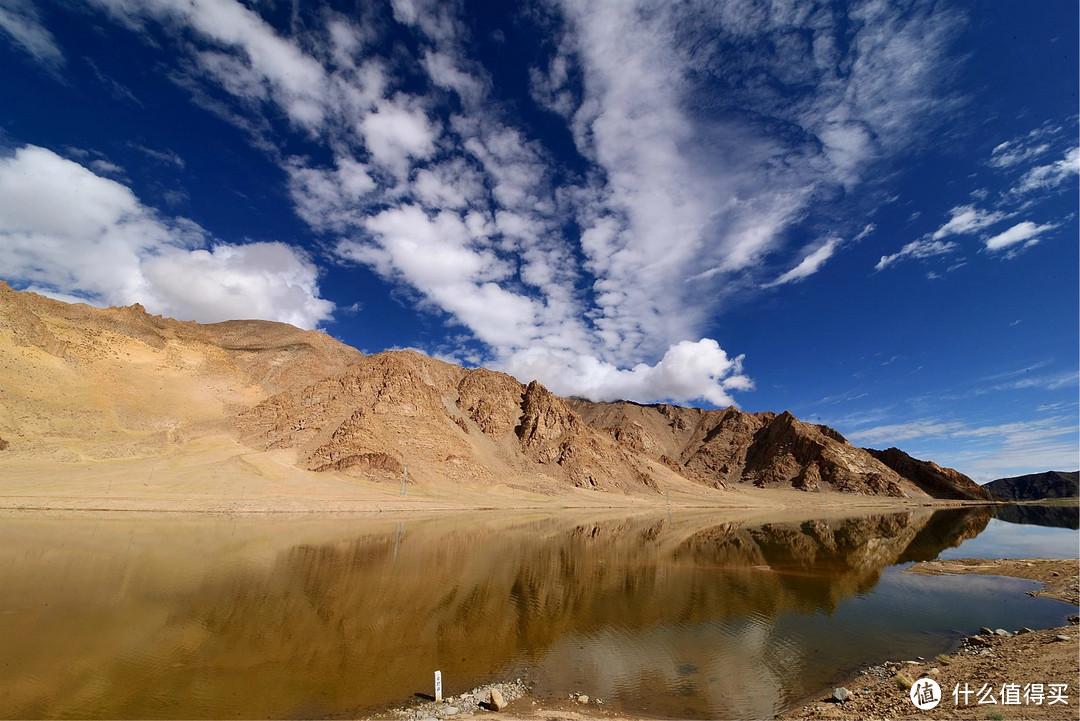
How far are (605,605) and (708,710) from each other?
400 inches

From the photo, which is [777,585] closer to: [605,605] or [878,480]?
[605,605]

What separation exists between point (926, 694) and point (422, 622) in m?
15.5

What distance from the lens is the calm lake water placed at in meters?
11.5

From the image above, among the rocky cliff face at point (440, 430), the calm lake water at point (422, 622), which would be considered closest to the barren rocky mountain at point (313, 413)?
the rocky cliff face at point (440, 430)

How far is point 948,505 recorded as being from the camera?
136 metres

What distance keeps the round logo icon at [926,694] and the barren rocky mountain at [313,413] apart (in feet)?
282

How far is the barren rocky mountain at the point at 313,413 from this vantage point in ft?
236

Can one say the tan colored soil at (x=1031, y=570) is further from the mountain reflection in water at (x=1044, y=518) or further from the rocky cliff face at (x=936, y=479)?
the rocky cliff face at (x=936, y=479)

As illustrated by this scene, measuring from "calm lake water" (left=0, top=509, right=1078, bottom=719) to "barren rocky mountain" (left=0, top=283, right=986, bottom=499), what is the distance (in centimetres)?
4768

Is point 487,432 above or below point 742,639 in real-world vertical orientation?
above

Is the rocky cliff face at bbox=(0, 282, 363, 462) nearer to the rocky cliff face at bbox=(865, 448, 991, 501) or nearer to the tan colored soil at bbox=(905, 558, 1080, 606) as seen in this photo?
the tan colored soil at bbox=(905, 558, 1080, 606)

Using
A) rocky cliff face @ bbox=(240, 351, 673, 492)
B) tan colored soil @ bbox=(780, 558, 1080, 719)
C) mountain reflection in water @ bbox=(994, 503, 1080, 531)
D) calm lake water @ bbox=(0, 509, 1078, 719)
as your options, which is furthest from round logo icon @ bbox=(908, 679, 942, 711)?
mountain reflection in water @ bbox=(994, 503, 1080, 531)

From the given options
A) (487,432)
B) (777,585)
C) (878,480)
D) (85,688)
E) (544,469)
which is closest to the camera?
(85,688)

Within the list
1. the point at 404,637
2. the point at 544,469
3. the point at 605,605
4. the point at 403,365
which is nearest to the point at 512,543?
the point at 605,605
